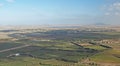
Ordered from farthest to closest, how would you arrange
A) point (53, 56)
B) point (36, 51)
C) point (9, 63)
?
point (36, 51), point (53, 56), point (9, 63)

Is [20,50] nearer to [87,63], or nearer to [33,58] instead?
[33,58]

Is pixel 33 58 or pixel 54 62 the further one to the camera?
pixel 33 58

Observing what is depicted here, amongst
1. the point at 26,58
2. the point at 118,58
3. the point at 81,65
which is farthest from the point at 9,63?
the point at 118,58

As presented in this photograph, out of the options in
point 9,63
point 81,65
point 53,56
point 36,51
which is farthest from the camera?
point 36,51

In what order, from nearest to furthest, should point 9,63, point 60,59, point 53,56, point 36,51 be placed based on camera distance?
point 9,63
point 60,59
point 53,56
point 36,51

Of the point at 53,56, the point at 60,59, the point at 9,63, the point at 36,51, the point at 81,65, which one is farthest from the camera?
the point at 36,51

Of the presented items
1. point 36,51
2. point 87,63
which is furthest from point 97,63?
point 36,51

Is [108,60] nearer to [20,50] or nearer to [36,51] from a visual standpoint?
[36,51]

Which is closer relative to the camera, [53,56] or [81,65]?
[81,65]

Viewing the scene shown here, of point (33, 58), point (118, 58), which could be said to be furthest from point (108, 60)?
point (33, 58)
